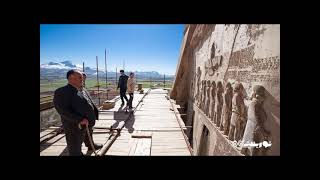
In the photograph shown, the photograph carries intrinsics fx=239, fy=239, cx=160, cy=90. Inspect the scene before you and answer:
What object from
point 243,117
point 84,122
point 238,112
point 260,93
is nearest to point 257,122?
point 260,93

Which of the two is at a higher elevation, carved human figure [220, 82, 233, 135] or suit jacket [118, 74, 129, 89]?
suit jacket [118, 74, 129, 89]

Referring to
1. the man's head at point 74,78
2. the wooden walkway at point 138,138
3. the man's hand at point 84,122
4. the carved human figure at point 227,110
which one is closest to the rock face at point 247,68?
the carved human figure at point 227,110

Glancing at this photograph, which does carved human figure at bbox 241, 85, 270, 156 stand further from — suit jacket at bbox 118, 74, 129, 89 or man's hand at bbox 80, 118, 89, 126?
suit jacket at bbox 118, 74, 129, 89

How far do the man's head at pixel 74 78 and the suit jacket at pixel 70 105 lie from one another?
0.07 m

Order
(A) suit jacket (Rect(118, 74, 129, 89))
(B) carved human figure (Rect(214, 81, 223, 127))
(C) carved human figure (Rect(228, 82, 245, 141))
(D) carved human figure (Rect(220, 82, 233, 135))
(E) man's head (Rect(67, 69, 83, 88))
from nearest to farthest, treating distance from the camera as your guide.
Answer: (E) man's head (Rect(67, 69, 83, 88)), (C) carved human figure (Rect(228, 82, 245, 141)), (D) carved human figure (Rect(220, 82, 233, 135)), (B) carved human figure (Rect(214, 81, 223, 127)), (A) suit jacket (Rect(118, 74, 129, 89))

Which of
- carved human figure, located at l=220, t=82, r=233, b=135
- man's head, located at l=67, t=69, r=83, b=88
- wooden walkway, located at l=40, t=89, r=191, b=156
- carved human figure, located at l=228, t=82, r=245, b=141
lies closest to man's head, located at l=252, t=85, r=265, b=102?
carved human figure, located at l=228, t=82, r=245, b=141

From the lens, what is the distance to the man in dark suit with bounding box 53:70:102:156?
3.85 m

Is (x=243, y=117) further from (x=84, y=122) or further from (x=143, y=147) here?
(x=84, y=122)

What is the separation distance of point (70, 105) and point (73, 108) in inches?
3.0

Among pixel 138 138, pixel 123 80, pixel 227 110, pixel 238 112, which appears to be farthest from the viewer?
pixel 123 80

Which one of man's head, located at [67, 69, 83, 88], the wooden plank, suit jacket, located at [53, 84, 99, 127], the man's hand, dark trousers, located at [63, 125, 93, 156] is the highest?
man's head, located at [67, 69, 83, 88]

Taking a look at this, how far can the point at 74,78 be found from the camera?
393cm
